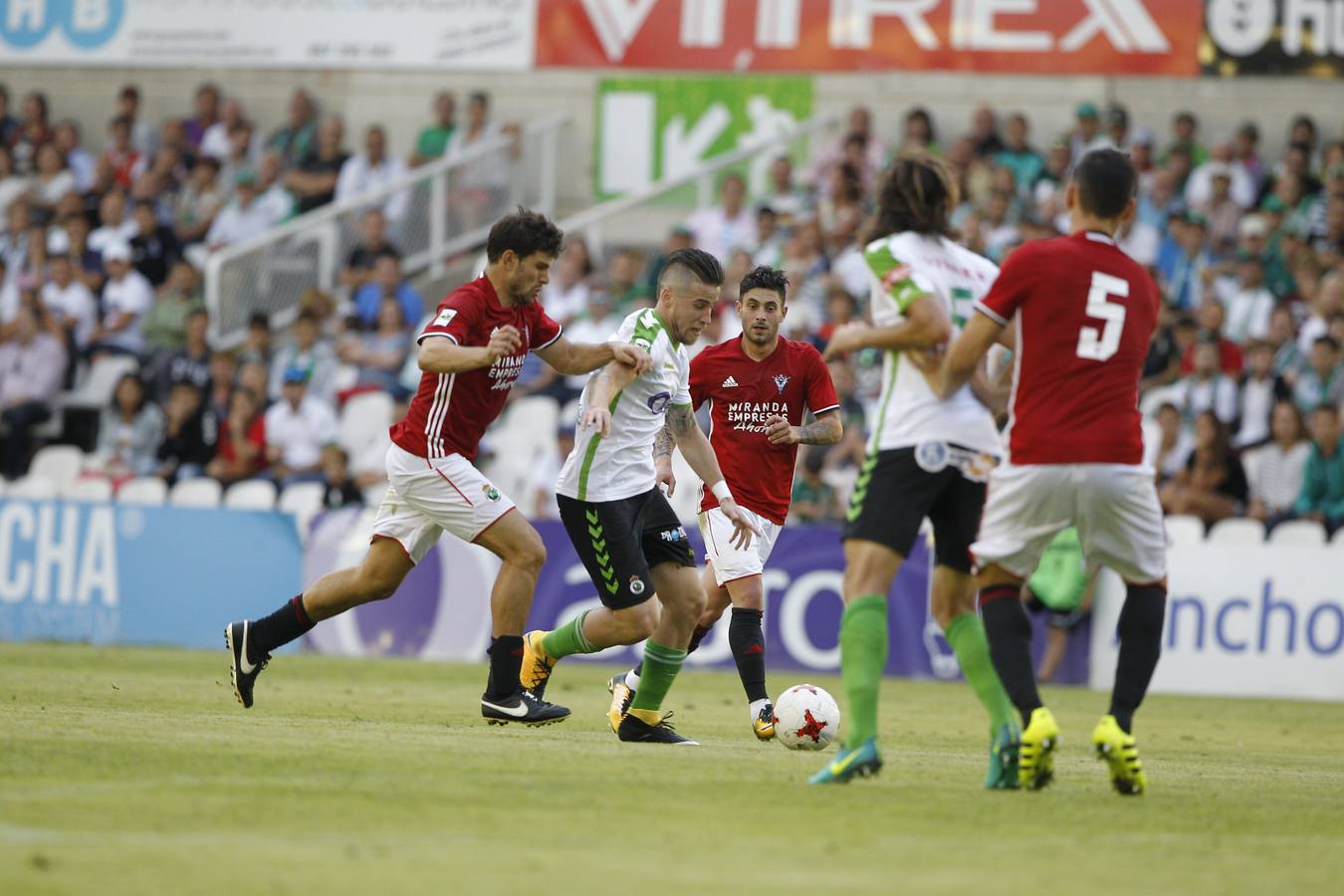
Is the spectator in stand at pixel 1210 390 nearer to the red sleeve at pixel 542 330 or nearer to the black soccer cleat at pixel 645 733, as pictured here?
the red sleeve at pixel 542 330

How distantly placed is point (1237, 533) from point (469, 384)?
910 cm

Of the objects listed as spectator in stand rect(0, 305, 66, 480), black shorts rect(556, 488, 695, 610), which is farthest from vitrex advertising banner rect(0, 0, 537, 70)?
black shorts rect(556, 488, 695, 610)

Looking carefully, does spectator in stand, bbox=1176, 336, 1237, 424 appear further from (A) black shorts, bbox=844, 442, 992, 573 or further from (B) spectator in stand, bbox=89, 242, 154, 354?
(B) spectator in stand, bbox=89, 242, 154, 354

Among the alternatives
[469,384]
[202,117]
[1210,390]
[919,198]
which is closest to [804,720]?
[469,384]

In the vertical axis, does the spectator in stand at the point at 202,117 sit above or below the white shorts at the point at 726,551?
above

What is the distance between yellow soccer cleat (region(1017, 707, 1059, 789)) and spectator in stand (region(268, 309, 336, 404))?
576 inches

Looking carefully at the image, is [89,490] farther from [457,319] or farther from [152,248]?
[457,319]

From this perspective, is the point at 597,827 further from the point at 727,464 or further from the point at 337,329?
the point at 337,329

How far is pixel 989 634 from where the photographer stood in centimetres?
722

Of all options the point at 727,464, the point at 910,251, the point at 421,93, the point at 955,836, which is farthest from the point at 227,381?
the point at 955,836

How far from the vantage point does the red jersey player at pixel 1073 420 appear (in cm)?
691

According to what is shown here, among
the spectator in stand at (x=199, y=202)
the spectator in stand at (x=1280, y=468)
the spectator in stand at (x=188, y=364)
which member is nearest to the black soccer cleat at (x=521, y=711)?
the spectator in stand at (x=1280, y=468)

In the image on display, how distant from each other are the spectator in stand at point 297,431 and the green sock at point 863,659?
13.4 m

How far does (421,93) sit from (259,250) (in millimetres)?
3998
